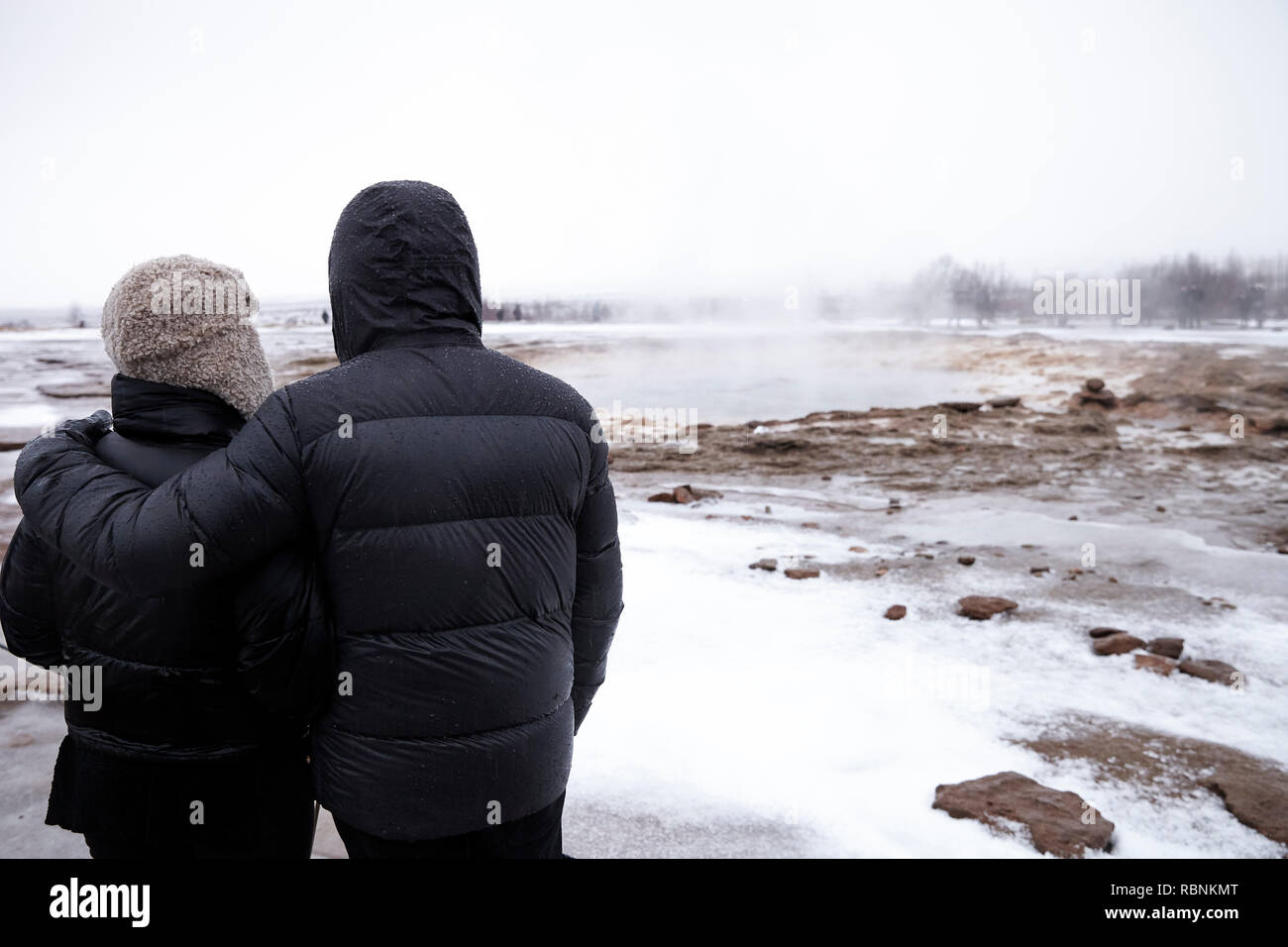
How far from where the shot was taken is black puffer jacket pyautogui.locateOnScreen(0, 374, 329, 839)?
1.40 metres

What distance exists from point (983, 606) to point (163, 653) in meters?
4.57

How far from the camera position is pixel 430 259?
1.40 m

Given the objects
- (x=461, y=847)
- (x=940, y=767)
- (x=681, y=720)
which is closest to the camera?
(x=461, y=847)

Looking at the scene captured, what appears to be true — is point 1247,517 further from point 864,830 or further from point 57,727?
point 57,727

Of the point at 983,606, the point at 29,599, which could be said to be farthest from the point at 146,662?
the point at 983,606

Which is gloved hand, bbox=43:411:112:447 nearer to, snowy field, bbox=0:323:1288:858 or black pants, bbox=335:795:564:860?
black pants, bbox=335:795:564:860

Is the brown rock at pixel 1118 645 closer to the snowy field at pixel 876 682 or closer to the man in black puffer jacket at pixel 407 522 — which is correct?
the snowy field at pixel 876 682

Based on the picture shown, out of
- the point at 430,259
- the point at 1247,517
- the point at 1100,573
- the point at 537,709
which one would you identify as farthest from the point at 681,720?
the point at 1247,517

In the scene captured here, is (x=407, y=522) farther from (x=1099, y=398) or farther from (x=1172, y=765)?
(x=1099, y=398)

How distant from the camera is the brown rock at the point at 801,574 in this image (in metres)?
5.62

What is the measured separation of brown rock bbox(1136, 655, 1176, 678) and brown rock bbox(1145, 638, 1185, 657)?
0.24ft

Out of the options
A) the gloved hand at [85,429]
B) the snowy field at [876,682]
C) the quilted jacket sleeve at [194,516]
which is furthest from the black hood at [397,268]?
the snowy field at [876,682]
